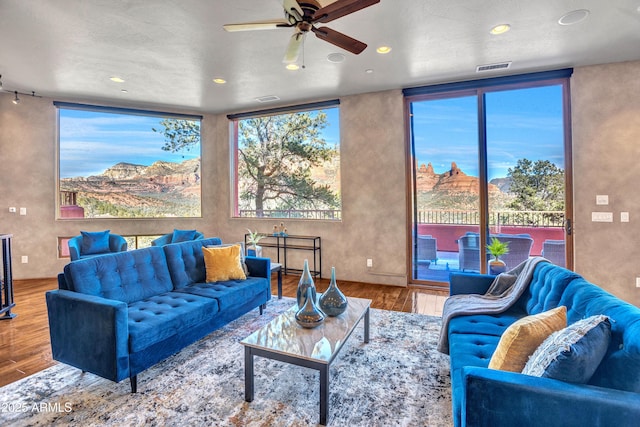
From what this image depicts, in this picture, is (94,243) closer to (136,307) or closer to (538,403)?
(136,307)

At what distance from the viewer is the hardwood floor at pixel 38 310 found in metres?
2.45

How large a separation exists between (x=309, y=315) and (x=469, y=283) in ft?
5.43

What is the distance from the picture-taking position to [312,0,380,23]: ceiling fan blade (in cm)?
186

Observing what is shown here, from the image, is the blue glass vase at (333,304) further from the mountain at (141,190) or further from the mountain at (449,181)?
the mountain at (141,190)

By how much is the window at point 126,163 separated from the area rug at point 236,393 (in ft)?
12.9

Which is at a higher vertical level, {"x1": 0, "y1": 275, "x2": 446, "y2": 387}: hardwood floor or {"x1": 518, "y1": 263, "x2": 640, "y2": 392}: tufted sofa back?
{"x1": 518, "y1": 263, "x2": 640, "y2": 392}: tufted sofa back

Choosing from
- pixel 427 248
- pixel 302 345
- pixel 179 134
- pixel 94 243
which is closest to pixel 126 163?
pixel 179 134

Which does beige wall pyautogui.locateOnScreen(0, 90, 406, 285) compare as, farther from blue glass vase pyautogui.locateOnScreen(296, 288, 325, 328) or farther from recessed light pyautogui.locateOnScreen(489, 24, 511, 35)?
blue glass vase pyautogui.locateOnScreen(296, 288, 325, 328)

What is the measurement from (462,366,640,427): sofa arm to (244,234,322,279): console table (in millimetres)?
4021

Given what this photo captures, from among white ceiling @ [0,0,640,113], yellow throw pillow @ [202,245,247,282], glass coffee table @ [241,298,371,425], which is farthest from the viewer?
yellow throw pillow @ [202,245,247,282]

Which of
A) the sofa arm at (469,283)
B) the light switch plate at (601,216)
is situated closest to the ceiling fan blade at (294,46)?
the sofa arm at (469,283)

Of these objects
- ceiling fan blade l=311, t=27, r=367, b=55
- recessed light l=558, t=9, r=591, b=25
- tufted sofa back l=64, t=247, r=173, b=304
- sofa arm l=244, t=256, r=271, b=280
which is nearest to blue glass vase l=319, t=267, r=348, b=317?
sofa arm l=244, t=256, r=271, b=280

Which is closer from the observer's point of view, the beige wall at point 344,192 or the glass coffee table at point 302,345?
the glass coffee table at point 302,345

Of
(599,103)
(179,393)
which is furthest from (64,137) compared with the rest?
Answer: (599,103)
